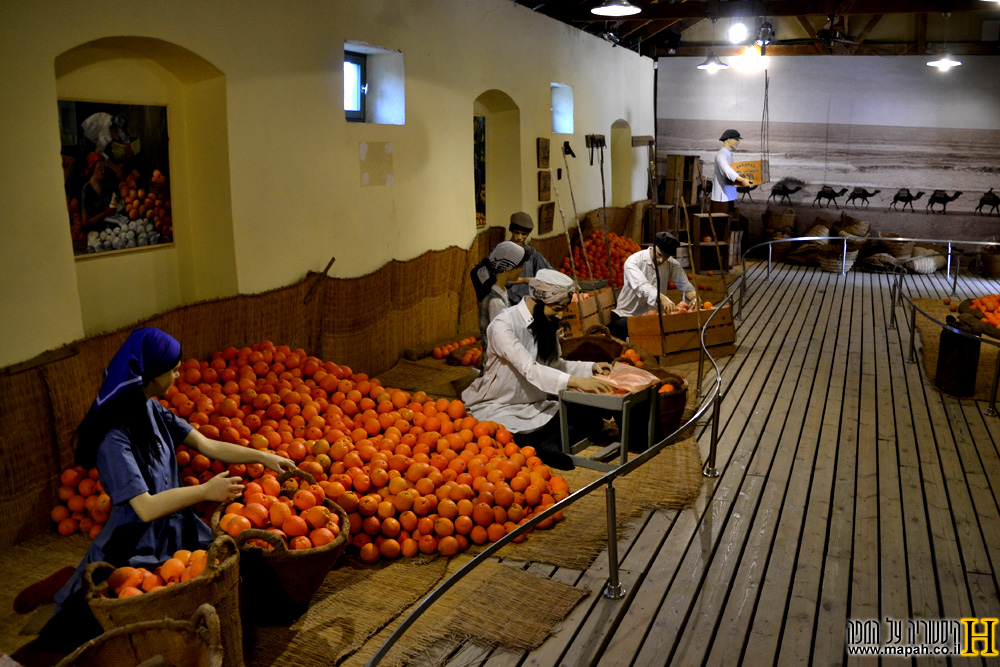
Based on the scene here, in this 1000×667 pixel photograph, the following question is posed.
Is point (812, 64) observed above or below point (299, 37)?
above

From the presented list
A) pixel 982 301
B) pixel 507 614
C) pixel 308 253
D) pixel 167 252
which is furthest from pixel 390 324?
pixel 982 301

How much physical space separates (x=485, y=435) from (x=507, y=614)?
1.53m

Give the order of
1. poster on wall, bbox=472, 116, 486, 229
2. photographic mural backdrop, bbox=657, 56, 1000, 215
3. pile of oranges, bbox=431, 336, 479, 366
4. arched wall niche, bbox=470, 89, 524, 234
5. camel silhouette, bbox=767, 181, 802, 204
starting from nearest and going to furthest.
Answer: pile of oranges, bbox=431, 336, 479, 366 → poster on wall, bbox=472, 116, 486, 229 → arched wall niche, bbox=470, 89, 524, 234 → photographic mural backdrop, bbox=657, 56, 1000, 215 → camel silhouette, bbox=767, 181, 802, 204

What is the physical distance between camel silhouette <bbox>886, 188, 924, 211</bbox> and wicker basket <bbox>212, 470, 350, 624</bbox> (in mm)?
15589

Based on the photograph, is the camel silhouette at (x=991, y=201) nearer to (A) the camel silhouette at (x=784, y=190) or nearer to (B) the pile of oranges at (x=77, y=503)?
(A) the camel silhouette at (x=784, y=190)

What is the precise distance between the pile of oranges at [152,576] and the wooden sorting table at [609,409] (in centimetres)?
245

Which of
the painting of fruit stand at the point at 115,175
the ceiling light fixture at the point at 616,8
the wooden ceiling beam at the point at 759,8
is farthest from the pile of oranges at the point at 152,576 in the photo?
the wooden ceiling beam at the point at 759,8

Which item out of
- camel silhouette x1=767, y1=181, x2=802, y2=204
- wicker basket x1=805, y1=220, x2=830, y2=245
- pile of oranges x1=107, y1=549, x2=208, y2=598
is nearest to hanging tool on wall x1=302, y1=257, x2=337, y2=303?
pile of oranges x1=107, y1=549, x2=208, y2=598

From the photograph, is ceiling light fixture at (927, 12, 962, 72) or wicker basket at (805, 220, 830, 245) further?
wicker basket at (805, 220, 830, 245)

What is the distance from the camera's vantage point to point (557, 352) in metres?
5.45

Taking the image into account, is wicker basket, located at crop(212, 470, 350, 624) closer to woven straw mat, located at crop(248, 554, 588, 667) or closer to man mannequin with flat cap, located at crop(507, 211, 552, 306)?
woven straw mat, located at crop(248, 554, 588, 667)

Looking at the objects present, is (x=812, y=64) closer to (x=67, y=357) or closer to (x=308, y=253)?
(x=308, y=253)

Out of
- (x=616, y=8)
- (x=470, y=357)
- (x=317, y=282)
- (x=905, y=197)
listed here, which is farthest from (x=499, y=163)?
(x=905, y=197)

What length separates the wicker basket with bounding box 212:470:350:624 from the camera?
332 centimetres
